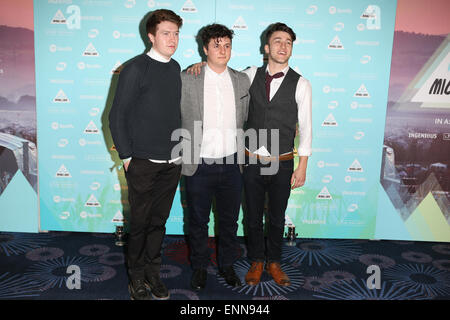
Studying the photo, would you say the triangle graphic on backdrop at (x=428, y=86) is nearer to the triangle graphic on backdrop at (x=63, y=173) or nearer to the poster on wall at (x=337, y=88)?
A: the poster on wall at (x=337, y=88)

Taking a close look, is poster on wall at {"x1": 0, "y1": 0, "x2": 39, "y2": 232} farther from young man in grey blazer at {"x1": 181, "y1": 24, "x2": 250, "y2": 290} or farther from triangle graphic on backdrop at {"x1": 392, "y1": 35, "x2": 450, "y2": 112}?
triangle graphic on backdrop at {"x1": 392, "y1": 35, "x2": 450, "y2": 112}

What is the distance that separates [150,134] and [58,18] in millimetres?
1919

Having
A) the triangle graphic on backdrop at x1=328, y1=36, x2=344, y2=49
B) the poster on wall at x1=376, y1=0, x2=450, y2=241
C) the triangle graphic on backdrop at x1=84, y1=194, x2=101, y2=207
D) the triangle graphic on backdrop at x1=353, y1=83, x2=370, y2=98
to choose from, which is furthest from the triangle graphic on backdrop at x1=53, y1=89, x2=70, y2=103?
the poster on wall at x1=376, y1=0, x2=450, y2=241

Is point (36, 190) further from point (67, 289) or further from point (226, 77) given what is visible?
point (226, 77)

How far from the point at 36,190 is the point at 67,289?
1407mm

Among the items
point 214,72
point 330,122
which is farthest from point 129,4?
point 330,122

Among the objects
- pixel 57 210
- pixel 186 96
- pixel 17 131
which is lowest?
pixel 57 210

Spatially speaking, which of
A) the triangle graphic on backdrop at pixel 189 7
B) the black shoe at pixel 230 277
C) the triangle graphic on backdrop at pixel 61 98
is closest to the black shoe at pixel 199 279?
the black shoe at pixel 230 277

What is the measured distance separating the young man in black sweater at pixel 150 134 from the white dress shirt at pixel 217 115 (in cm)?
22

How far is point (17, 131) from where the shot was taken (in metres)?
3.65

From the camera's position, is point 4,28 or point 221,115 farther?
point 4,28

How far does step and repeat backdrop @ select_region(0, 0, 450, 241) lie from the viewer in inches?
137

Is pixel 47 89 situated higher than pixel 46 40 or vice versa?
pixel 46 40

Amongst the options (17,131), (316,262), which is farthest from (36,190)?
(316,262)
